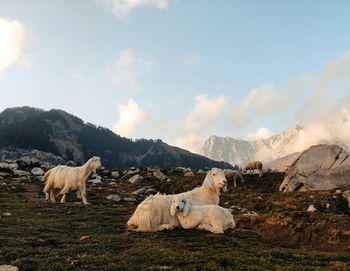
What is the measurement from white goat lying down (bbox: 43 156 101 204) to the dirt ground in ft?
8.50

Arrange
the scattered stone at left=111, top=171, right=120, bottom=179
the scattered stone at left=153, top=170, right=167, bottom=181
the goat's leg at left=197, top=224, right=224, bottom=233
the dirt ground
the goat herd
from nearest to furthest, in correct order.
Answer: the dirt ground → the goat's leg at left=197, top=224, right=224, bottom=233 → the goat herd → the scattered stone at left=153, top=170, right=167, bottom=181 → the scattered stone at left=111, top=171, right=120, bottom=179

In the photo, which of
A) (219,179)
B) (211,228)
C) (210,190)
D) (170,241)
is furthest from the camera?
(210,190)

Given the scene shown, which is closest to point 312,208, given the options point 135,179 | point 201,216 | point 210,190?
point 210,190

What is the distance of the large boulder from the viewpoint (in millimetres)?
38188

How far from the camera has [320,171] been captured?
132 feet

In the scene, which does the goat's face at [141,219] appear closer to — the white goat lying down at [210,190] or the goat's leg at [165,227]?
the goat's leg at [165,227]

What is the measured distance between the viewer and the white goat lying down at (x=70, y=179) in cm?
3147

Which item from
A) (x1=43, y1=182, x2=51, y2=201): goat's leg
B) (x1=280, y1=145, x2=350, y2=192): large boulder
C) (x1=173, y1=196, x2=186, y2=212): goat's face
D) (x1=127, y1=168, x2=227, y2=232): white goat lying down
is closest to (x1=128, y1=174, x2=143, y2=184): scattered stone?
(x1=280, y1=145, x2=350, y2=192): large boulder

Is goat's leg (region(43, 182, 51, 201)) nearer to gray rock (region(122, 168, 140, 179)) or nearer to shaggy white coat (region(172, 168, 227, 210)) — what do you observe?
shaggy white coat (region(172, 168, 227, 210))

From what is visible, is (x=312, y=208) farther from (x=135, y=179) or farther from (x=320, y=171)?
(x=135, y=179)

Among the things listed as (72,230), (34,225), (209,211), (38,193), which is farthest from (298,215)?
(38,193)

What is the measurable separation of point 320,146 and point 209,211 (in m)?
28.8

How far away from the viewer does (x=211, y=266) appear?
37.6ft

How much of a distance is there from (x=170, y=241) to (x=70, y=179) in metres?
17.3
